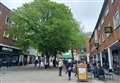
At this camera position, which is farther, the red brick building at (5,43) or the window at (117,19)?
the red brick building at (5,43)

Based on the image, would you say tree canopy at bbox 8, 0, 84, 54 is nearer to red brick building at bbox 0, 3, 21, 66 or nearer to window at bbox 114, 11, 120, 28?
red brick building at bbox 0, 3, 21, 66

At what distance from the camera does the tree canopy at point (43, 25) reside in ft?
113

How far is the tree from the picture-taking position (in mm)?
34500

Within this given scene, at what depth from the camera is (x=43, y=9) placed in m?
37.2

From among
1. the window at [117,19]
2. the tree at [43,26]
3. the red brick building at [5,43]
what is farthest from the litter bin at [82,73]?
the red brick building at [5,43]

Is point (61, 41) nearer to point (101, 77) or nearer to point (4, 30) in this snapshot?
point (4, 30)

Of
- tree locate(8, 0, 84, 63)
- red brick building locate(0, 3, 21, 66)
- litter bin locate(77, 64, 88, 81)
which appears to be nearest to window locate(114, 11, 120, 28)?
litter bin locate(77, 64, 88, 81)

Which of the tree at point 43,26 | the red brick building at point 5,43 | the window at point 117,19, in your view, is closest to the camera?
the window at point 117,19

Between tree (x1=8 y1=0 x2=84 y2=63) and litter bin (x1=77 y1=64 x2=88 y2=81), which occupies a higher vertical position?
tree (x1=8 y1=0 x2=84 y2=63)

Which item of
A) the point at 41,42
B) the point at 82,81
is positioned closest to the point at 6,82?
the point at 82,81

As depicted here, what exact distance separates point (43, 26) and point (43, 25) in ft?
0.50

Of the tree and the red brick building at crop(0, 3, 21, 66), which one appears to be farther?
the red brick building at crop(0, 3, 21, 66)

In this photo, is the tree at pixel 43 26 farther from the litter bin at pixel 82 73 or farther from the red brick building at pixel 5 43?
the litter bin at pixel 82 73

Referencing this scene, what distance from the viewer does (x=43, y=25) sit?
115 feet
